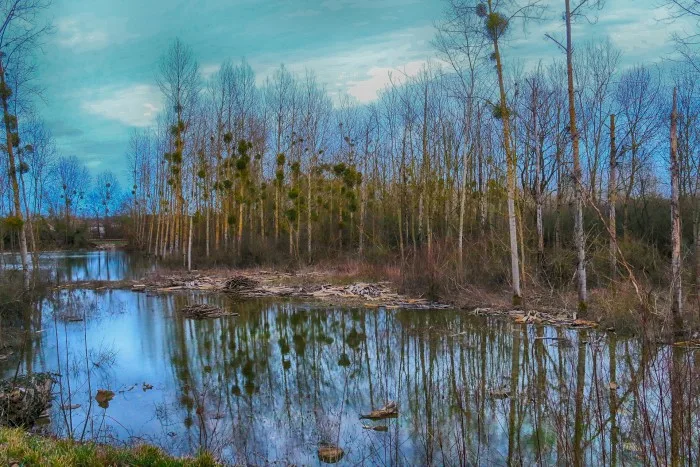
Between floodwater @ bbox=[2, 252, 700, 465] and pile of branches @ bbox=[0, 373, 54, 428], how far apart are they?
35 centimetres

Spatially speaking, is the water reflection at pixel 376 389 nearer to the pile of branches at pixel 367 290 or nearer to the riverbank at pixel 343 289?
the riverbank at pixel 343 289

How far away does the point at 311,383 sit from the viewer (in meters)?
9.59

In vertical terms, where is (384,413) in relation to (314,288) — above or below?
below

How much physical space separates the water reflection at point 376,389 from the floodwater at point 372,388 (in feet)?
0.12

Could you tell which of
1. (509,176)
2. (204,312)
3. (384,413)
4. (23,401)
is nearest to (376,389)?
(384,413)

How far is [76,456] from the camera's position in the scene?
5.10m

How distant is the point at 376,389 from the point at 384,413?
56.2 inches

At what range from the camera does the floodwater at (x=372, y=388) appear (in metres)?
5.78

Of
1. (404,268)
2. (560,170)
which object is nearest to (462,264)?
(404,268)

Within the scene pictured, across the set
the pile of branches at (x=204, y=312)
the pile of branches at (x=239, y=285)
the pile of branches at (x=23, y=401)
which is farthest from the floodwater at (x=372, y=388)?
the pile of branches at (x=239, y=285)

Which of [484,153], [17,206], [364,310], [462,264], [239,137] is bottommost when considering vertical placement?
[364,310]

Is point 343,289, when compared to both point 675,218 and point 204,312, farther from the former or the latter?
point 675,218

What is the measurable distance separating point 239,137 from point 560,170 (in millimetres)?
21787

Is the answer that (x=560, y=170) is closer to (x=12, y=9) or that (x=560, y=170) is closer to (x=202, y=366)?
(x=202, y=366)
